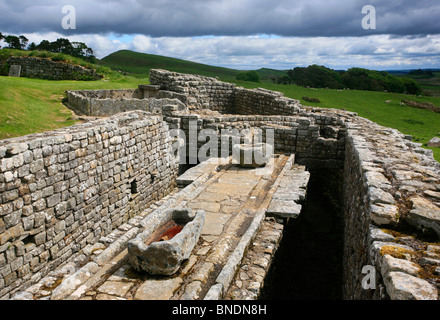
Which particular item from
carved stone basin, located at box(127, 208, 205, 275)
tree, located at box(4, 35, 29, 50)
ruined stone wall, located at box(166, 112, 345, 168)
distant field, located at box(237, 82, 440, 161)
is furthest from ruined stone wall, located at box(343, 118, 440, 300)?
tree, located at box(4, 35, 29, 50)

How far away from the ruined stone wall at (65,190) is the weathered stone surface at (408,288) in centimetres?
524

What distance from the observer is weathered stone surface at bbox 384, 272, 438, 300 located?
2.48 meters

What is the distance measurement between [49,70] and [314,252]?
1916 centimetres

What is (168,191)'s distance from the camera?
11.6 meters

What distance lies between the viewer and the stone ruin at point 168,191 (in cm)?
351

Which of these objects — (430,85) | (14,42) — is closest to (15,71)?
(14,42)

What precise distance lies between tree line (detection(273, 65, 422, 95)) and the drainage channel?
32.2m

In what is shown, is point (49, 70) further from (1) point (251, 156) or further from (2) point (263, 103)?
(1) point (251, 156)

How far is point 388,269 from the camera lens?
2.84 m

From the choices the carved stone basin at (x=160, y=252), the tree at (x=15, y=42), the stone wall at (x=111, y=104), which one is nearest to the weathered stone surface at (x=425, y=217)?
the carved stone basin at (x=160, y=252)

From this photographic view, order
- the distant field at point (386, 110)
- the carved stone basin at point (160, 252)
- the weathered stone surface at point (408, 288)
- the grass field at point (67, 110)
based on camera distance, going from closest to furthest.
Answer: the weathered stone surface at point (408, 288) < the carved stone basin at point (160, 252) < the grass field at point (67, 110) < the distant field at point (386, 110)

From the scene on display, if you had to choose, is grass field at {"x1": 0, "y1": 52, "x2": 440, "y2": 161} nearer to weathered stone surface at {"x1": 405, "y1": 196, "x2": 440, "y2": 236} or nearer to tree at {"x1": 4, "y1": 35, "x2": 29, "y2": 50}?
weathered stone surface at {"x1": 405, "y1": 196, "x2": 440, "y2": 236}

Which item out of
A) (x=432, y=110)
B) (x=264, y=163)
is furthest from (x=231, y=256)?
(x=432, y=110)

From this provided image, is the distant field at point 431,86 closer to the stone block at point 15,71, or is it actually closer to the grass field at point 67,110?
the grass field at point 67,110
